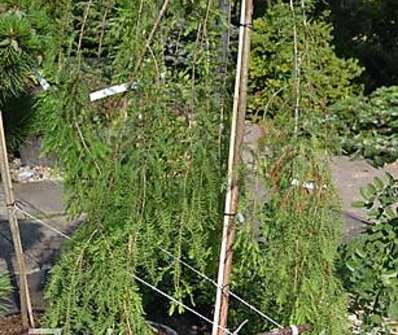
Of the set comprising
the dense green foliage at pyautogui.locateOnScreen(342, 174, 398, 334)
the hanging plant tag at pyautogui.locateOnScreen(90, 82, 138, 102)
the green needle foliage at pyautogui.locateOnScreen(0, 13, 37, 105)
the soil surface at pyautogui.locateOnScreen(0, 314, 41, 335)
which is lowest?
the soil surface at pyautogui.locateOnScreen(0, 314, 41, 335)

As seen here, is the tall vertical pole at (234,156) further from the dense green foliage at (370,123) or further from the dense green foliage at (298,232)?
the dense green foliage at (370,123)

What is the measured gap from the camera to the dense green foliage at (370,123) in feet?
21.4

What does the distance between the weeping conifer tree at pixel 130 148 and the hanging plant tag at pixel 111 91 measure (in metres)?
0.01

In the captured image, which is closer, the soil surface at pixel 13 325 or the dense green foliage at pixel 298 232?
the dense green foliage at pixel 298 232

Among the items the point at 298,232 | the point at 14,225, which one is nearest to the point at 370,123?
the point at 14,225

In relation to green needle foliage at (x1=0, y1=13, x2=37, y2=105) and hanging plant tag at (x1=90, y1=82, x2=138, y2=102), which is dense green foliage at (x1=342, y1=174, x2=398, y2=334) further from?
green needle foliage at (x1=0, y1=13, x2=37, y2=105)

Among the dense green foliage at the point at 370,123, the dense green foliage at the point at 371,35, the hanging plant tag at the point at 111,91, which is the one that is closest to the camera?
the hanging plant tag at the point at 111,91

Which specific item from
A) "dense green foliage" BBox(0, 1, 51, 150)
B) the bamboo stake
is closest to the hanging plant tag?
"dense green foliage" BBox(0, 1, 51, 150)

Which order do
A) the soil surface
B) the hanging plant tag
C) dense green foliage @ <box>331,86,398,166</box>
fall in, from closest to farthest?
the hanging plant tag
the soil surface
dense green foliage @ <box>331,86,398,166</box>

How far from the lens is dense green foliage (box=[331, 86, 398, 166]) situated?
21.4ft

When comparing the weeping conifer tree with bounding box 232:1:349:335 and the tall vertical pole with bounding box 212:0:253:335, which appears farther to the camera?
the weeping conifer tree with bounding box 232:1:349:335

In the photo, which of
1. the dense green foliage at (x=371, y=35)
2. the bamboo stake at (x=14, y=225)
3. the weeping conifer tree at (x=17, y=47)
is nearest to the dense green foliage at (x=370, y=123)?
the dense green foliage at (x=371, y=35)

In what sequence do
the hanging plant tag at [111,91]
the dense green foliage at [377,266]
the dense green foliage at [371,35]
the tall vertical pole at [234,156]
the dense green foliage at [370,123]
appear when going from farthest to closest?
the dense green foliage at [371,35], the dense green foliage at [370,123], the dense green foliage at [377,266], the hanging plant tag at [111,91], the tall vertical pole at [234,156]

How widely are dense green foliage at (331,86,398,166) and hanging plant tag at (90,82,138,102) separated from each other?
175 inches
